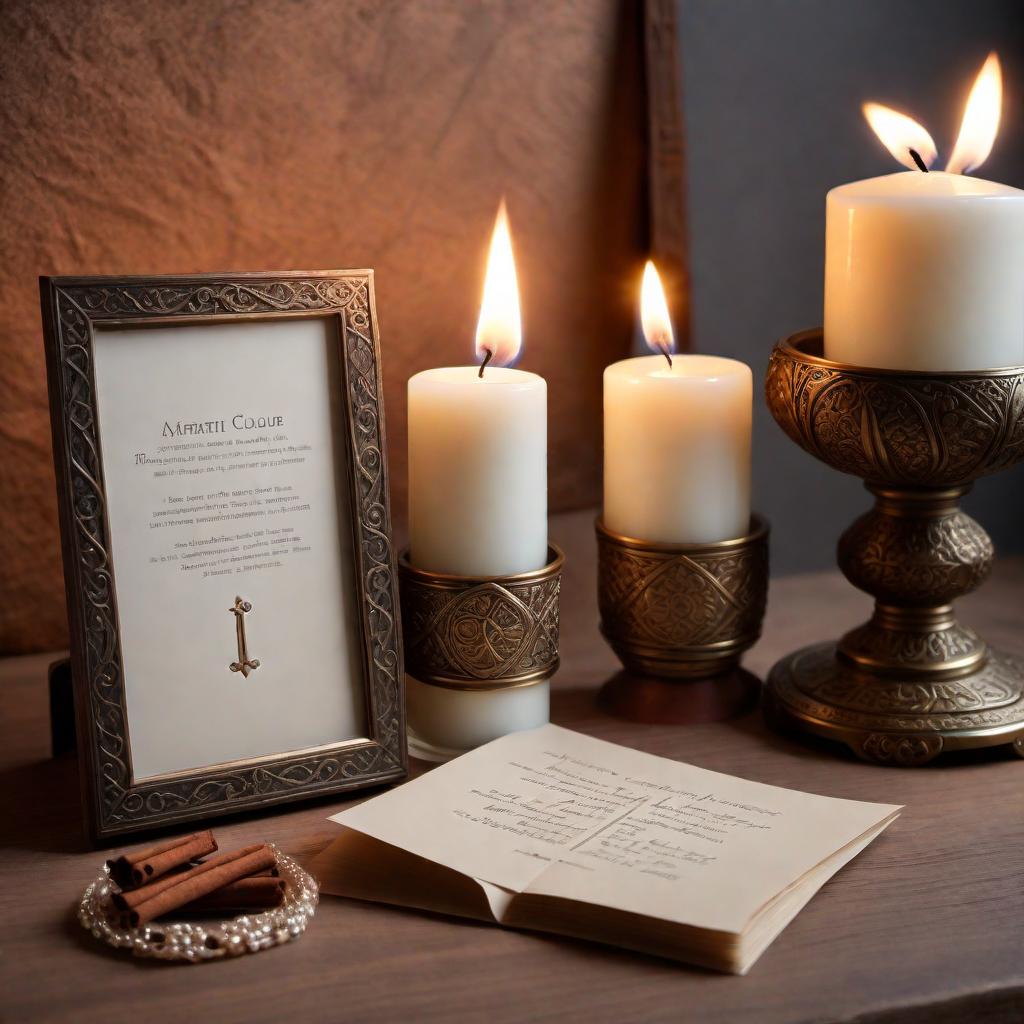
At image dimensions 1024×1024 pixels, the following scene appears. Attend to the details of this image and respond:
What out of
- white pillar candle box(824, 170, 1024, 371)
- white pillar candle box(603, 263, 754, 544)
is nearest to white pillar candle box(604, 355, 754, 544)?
white pillar candle box(603, 263, 754, 544)

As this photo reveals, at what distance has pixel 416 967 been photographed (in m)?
0.56

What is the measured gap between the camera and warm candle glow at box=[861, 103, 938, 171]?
0.78 m

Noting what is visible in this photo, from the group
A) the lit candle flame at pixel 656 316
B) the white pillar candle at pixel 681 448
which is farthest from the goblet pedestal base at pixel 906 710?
the lit candle flame at pixel 656 316

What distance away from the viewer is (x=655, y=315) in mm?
821

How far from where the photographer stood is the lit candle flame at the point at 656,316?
818mm

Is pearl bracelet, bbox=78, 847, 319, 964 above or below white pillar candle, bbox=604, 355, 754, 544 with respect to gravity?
below

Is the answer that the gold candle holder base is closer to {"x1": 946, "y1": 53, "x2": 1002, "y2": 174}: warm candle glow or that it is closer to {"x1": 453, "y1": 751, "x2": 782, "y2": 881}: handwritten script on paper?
{"x1": 453, "y1": 751, "x2": 782, "y2": 881}: handwritten script on paper

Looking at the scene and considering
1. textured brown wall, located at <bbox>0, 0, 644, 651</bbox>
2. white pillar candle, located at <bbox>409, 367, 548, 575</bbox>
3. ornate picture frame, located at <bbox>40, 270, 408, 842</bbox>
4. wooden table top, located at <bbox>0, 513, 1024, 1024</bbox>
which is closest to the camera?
wooden table top, located at <bbox>0, 513, 1024, 1024</bbox>

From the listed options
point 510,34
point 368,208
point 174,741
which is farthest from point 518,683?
point 510,34

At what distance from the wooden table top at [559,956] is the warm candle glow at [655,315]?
30 centimetres

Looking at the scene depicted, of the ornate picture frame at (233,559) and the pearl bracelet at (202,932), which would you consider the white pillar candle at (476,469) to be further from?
the pearl bracelet at (202,932)

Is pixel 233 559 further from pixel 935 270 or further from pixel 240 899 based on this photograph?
pixel 935 270

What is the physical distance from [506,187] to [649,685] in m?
0.41

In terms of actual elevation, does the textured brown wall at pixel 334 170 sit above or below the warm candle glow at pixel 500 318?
above
